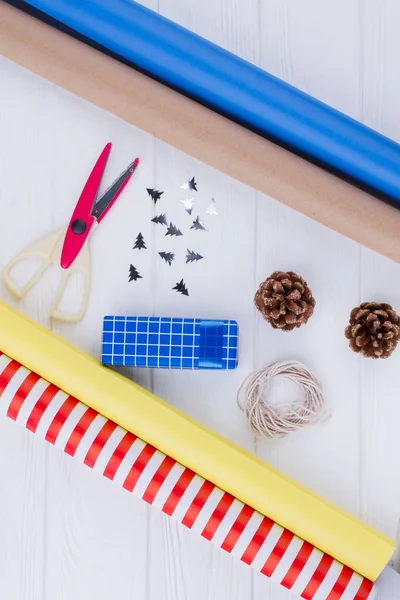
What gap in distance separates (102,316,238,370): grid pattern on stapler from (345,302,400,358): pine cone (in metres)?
0.17

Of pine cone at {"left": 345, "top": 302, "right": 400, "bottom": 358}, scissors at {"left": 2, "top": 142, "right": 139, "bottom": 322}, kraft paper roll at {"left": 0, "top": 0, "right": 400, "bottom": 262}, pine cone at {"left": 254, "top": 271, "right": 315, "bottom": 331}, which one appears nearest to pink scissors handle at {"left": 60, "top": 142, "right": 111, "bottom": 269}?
scissors at {"left": 2, "top": 142, "right": 139, "bottom": 322}

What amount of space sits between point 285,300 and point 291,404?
15 cm

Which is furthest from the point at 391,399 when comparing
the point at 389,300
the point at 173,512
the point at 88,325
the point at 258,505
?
the point at 88,325

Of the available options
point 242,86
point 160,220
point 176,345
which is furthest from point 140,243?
point 242,86

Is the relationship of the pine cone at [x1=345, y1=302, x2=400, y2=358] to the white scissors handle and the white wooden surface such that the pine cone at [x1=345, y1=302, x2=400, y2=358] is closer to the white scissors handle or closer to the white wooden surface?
the white wooden surface

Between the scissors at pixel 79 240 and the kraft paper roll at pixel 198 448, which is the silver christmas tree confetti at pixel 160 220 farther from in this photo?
the kraft paper roll at pixel 198 448

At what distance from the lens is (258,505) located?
3.13ft

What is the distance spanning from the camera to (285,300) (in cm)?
98

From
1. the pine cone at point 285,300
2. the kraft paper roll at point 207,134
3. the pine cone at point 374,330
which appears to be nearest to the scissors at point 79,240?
the kraft paper roll at point 207,134

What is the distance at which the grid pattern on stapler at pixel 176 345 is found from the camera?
1003 mm

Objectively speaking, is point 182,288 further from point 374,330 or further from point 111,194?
point 374,330

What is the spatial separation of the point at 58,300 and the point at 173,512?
35 cm

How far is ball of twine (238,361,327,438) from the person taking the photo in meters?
1.01

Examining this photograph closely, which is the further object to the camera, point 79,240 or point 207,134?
point 79,240
